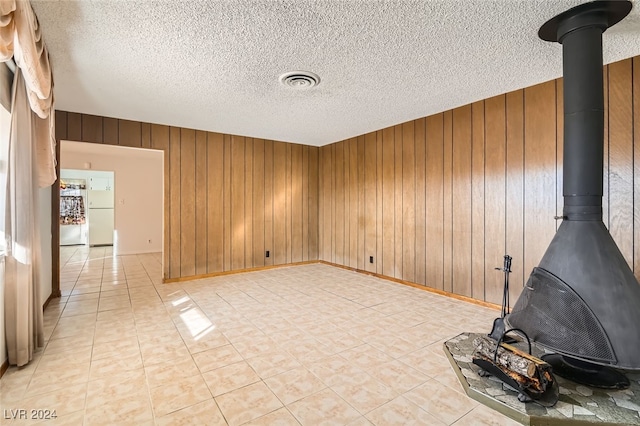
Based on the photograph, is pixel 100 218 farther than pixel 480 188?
Yes

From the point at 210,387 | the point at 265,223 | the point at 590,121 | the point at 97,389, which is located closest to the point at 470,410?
the point at 210,387

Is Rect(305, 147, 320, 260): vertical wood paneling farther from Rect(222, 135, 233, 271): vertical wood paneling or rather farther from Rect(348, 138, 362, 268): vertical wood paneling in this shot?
Rect(222, 135, 233, 271): vertical wood paneling

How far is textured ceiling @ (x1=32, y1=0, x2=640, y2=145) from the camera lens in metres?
1.92

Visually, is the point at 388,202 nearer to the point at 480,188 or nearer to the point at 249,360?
the point at 480,188

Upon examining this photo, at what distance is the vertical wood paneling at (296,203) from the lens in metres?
5.93

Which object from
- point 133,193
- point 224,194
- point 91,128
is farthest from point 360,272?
point 133,193

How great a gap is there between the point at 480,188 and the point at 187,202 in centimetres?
424

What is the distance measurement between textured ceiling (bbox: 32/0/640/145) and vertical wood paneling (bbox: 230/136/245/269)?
1444 millimetres

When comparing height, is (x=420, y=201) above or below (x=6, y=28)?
below

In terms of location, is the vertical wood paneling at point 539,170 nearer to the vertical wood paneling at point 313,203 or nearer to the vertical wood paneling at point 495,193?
the vertical wood paneling at point 495,193

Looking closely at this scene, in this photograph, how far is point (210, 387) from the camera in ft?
6.31

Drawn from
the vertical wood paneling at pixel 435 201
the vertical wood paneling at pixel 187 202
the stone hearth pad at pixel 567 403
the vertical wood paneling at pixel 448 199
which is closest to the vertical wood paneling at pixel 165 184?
the vertical wood paneling at pixel 187 202

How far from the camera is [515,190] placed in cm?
328

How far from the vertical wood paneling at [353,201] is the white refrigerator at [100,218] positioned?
7.43m
